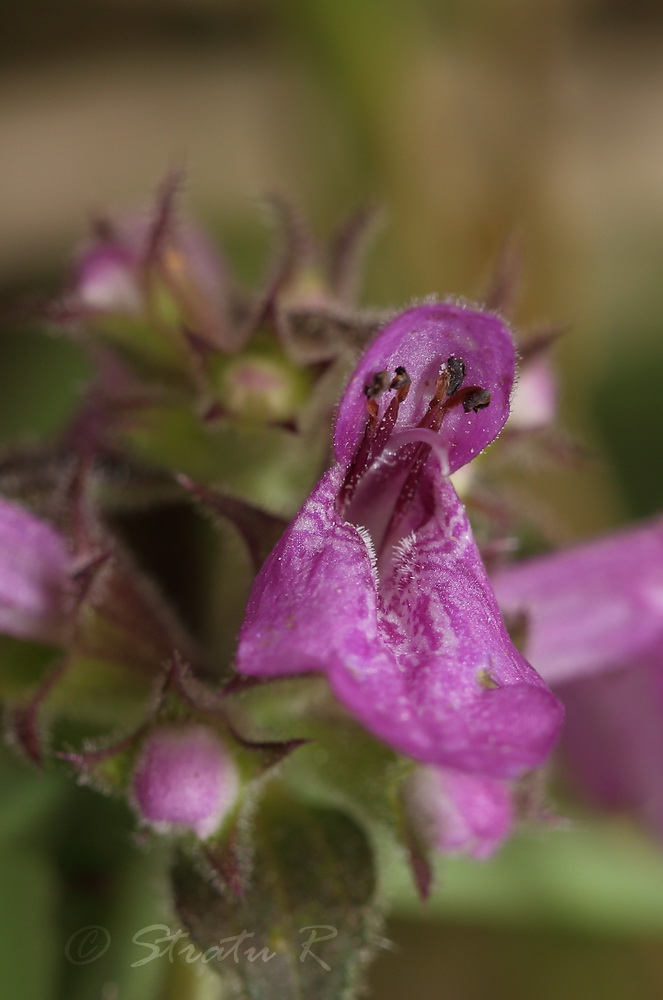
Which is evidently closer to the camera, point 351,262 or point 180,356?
point 180,356

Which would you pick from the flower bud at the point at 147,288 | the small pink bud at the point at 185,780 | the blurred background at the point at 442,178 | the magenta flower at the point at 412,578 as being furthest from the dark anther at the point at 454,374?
the blurred background at the point at 442,178

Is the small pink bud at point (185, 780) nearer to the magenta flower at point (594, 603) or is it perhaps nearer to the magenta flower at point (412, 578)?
the magenta flower at point (412, 578)

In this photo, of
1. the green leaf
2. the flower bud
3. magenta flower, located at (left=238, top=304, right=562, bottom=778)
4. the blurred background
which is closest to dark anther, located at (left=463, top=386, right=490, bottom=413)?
magenta flower, located at (left=238, top=304, right=562, bottom=778)

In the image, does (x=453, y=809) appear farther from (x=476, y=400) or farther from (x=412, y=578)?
(x=476, y=400)

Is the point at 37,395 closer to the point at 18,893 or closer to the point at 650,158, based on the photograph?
the point at 18,893

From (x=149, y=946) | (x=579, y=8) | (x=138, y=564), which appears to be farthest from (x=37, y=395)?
(x=579, y=8)

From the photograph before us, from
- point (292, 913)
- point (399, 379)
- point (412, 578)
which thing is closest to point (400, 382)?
point (399, 379)

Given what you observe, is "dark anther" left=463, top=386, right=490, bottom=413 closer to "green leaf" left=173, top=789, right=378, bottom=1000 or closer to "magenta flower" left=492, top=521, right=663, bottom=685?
"magenta flower" left=492, top=521, right=663, bottom=685
